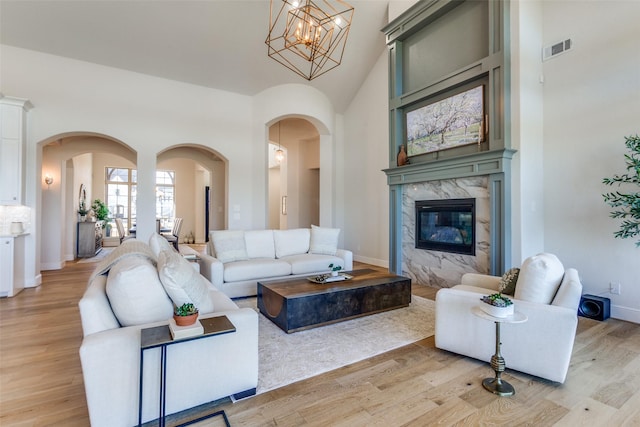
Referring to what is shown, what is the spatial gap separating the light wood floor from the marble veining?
5.38 ft

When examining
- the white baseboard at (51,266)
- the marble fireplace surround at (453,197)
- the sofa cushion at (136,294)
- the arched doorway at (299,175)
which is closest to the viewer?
the sofa cushion at (136,294)

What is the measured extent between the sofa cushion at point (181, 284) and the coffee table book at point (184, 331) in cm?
28

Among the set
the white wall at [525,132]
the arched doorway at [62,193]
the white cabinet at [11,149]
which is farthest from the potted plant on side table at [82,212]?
the white wall at [525,132]

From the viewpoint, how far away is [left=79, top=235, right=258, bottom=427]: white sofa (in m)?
1.62

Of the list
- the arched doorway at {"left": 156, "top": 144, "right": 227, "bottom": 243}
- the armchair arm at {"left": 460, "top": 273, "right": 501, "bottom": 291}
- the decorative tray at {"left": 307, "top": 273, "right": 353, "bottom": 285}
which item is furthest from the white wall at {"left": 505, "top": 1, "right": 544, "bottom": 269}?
the arched doorway at {"left": 156, "top": 144, "right": 227, "bottom": 243}

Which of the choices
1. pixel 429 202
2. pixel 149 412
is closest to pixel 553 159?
pixel 429 202

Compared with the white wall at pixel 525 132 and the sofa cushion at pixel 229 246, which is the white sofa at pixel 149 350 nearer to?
the sofa cushion at pixel 229 246

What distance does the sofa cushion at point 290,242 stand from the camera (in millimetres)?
5078

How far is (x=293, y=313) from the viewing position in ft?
10.1

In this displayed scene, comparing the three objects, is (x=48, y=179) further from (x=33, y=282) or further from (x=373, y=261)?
(x=373, y=261)

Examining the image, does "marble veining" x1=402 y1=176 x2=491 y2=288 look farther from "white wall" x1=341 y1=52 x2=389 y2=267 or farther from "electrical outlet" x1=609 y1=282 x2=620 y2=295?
"electrical outlet" x1=609 y1=282 x2=620 y2=295

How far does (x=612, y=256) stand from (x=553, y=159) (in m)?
1.37

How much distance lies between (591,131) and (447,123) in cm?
175

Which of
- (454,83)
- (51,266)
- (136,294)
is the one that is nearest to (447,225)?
(454,83)
